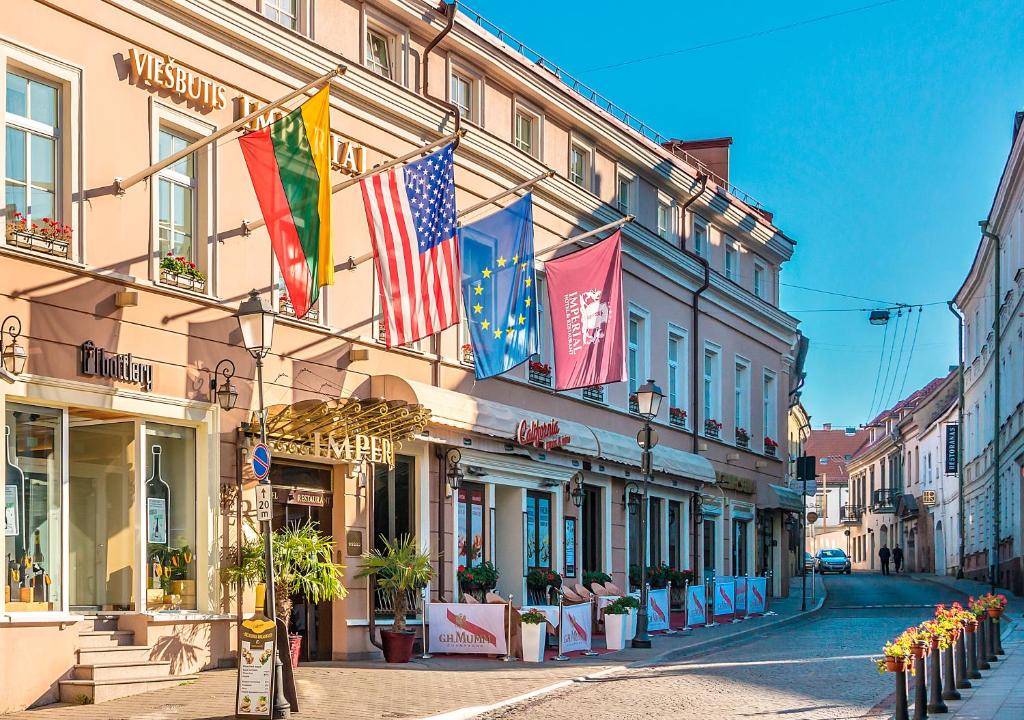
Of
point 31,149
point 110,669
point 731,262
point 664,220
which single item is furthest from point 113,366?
point 731,262

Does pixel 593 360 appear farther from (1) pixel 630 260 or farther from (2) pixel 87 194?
(2) pixel 87 194

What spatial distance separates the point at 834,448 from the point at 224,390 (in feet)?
378

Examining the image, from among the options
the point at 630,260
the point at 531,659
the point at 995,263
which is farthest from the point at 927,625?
the point at 995,263

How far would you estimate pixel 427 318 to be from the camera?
18969 millimetres

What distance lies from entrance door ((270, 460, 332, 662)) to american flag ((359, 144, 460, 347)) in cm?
265

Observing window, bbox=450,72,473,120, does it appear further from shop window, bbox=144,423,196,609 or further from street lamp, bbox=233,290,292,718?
street lamp, bbox=233,290,292,718

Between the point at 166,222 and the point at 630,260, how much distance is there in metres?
15.1

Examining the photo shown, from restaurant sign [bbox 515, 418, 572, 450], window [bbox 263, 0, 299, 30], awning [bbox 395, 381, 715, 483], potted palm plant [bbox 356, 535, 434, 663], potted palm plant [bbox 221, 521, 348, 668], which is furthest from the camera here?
restaurant sign [bbox 515, 418, 572, 450]

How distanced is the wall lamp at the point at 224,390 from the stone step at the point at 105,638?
9.82ft

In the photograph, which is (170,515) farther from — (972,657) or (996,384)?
(996,384)

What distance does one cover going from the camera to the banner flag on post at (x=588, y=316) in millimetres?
24406

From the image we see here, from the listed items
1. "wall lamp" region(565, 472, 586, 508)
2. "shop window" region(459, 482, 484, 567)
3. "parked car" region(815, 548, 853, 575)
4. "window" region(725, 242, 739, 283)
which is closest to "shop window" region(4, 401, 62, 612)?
"shop window" region(459, 482, 484, 567)

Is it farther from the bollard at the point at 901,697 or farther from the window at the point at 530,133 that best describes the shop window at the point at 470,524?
the bollard at the point at 901,697

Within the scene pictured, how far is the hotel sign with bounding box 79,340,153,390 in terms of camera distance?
15.9 meters
